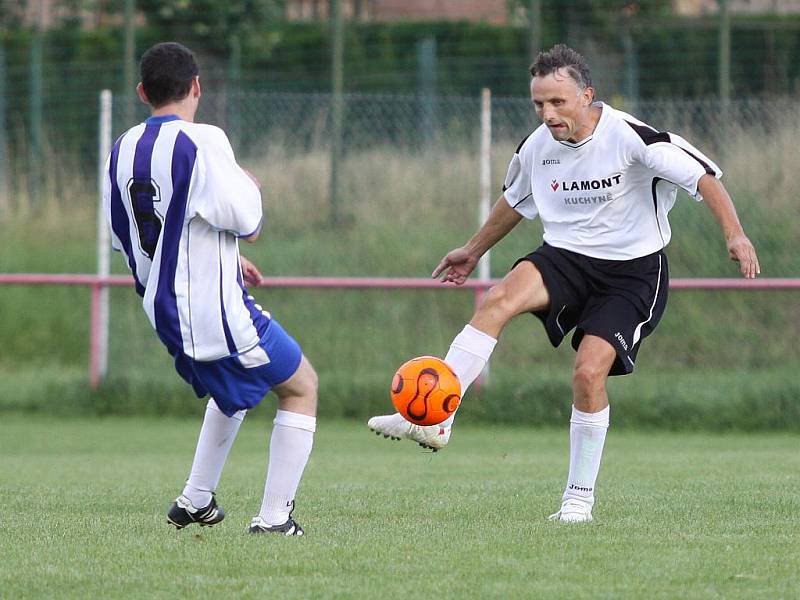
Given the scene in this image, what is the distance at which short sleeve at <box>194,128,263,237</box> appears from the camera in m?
5.08

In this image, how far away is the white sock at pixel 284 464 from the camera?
5.55 m

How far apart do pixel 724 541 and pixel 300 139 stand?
9.22m

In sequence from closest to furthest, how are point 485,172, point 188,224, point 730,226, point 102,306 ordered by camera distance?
point 188,224, point 730,226, point 485,172, point 102,306

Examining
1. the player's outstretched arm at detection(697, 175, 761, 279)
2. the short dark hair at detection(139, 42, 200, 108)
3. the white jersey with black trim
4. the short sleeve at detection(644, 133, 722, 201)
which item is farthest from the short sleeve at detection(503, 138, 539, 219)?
the short dark hair at detection(139, 42, 200, 108)

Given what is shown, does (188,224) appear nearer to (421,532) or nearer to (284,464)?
(284,464)

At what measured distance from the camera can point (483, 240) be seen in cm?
691

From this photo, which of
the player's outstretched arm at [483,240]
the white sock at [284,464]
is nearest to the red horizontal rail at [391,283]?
the player's outstretched arm at [483,240]

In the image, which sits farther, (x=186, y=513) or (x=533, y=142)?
(x=533, y=142)

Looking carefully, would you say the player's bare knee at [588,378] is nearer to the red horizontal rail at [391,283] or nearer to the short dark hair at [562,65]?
the short dark hair at [562,65]

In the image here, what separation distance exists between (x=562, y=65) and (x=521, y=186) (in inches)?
29.1

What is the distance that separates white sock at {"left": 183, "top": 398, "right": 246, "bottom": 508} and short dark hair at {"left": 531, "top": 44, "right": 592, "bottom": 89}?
201cm

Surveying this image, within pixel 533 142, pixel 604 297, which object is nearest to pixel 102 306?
pixel 533 142

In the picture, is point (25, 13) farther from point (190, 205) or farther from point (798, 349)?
point (190, 205)

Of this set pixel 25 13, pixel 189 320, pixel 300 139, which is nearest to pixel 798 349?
pixel 300 139
